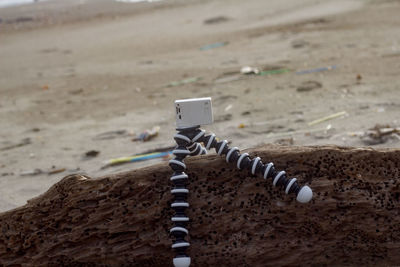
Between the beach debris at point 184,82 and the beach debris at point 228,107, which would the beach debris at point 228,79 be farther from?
the beach debris at point 228,107

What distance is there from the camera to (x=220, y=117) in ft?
21.7

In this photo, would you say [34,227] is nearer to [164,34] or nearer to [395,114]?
[395,114]

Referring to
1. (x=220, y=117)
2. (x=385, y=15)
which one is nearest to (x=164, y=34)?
(x=385, y=15)

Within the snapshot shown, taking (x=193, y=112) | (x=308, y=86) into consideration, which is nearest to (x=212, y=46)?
(x=308, y=86)

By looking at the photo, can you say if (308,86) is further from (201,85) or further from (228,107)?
(201,85)

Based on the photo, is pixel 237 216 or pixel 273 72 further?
pixel 273 72

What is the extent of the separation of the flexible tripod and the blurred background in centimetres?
214

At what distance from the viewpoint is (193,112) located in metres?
2.69

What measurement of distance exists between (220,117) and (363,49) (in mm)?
4082

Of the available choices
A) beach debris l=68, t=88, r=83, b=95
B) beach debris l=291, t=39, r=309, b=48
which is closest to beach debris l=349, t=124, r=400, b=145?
beach debris l=291, t=39, r=309, b=48

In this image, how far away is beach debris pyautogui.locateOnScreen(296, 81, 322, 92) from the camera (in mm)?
7378

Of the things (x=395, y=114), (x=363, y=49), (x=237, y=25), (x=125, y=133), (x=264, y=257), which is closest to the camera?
(x=264, y=257)

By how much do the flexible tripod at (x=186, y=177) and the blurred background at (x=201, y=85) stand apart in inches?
84.1

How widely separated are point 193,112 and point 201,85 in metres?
5.87
